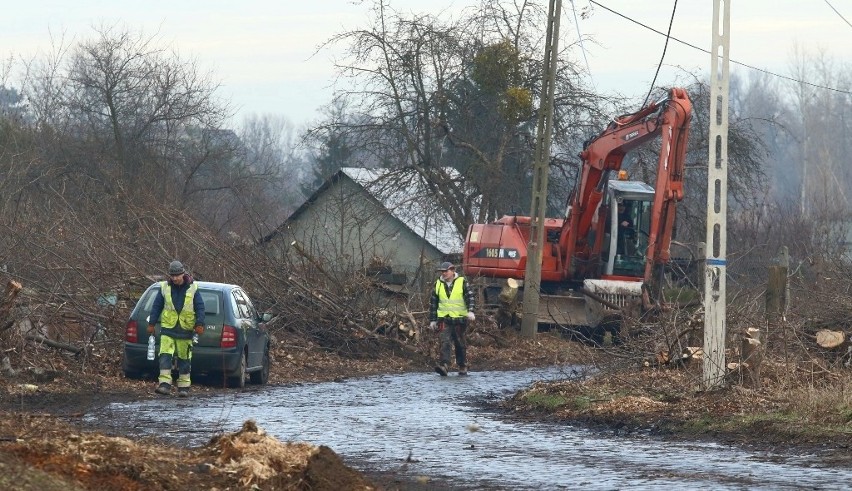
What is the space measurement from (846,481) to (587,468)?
6.70ft

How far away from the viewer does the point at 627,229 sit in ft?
96.7

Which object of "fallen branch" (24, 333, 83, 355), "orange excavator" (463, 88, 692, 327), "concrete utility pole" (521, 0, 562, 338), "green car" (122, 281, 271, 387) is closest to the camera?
"green car" (122, 281, 271, 387)

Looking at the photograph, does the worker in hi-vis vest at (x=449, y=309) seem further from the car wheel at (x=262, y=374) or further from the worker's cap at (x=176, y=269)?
the worker's cap at (x=176, y=269)

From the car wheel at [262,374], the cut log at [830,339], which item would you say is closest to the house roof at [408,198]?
the car wheel at [262,374]

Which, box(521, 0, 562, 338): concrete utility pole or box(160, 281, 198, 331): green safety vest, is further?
box(521, 0, 562, 338): concrete utility pole

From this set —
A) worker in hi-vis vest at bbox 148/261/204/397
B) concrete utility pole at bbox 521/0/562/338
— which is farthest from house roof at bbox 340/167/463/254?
worker in hi-vis vest at bbox 148/261/204/397

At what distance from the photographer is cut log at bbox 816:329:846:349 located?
17109 mm

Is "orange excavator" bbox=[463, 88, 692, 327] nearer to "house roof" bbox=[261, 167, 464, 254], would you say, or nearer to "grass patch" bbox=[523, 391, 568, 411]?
"house roof" bbox=[261, 167, 464, 254]

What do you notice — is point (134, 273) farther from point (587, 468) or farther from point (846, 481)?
point (846, 481)

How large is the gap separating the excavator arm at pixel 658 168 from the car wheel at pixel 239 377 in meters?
9.53

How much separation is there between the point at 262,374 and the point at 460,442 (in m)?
7.91

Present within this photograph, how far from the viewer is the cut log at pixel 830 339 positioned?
17.1 meters

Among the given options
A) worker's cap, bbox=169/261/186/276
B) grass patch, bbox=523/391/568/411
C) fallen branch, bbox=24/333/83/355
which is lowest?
grass patch, bbox=523/391/568/411

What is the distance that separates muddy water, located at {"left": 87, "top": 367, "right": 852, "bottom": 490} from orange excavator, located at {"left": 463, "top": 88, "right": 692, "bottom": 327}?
7837mm
